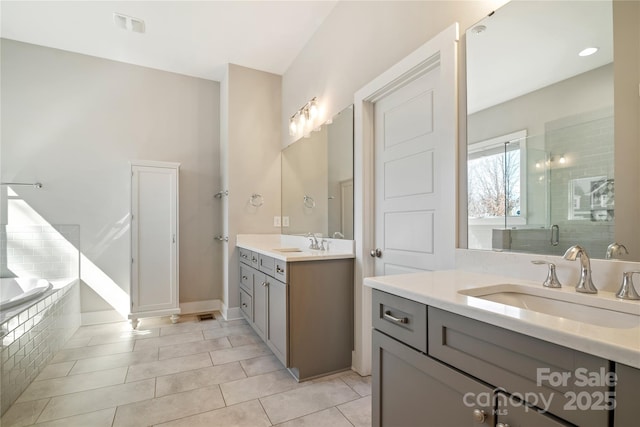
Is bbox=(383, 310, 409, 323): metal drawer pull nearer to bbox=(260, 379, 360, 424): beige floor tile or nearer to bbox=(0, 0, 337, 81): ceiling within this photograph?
bbox=(260, 379, 360, 424): beige floor tile

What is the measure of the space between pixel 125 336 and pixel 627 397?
358cm

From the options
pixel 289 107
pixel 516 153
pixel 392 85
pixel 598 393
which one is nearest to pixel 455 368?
pixel 598 393

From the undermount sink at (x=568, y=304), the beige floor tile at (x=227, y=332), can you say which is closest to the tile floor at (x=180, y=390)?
the beige floor tile at (x=227, y=332)

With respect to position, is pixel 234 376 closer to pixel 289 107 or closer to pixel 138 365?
pixel 138 365

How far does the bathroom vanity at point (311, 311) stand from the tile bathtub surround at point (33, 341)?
153cm

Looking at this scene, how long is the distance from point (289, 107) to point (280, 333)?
253 cm

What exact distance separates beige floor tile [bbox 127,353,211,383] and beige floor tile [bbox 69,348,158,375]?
107mm

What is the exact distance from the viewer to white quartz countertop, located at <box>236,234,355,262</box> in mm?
2197

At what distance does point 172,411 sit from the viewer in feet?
5.89

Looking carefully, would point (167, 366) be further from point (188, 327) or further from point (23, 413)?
point (188, 327)

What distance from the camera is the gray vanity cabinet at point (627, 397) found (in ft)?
1.87

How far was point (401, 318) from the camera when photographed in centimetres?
113

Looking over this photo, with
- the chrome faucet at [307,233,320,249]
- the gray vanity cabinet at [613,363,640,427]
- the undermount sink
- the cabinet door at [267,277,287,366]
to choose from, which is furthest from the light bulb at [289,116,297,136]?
the gray vanity cabinet at [613,363,640,427]

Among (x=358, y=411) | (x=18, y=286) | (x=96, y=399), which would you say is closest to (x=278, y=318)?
(x=358, y=411)
